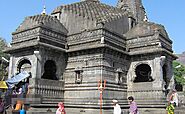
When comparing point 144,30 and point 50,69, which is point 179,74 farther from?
point 50,69

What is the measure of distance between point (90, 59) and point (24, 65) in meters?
5.88

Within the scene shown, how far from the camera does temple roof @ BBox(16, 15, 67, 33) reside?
63.3ft

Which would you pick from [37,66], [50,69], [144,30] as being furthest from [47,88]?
[144,30]

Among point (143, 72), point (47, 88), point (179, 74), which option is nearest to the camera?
point (47, 88)

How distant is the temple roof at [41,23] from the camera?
19281 mm

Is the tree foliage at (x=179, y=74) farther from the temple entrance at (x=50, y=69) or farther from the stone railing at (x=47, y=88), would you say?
the stone railing at (x=47, y=88)

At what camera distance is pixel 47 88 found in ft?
60.1

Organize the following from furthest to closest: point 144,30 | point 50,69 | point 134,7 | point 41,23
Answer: point 134,7 → point 144,30 → point 50,69 → point 41,23

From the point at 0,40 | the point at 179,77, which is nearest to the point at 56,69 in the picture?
the point at 0,40

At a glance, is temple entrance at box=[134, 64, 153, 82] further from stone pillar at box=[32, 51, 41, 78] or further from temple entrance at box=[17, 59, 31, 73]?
temple entrance at box=[17, 59, 31, 73]

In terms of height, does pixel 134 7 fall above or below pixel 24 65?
above

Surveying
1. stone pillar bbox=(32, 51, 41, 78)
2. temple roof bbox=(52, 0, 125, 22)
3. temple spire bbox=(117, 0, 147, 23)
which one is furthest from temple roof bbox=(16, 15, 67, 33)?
temple spire bbox=(117, 0, 147, 23)

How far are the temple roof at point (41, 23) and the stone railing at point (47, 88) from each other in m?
A: 4.42

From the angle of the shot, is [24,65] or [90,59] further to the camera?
[24,65]
